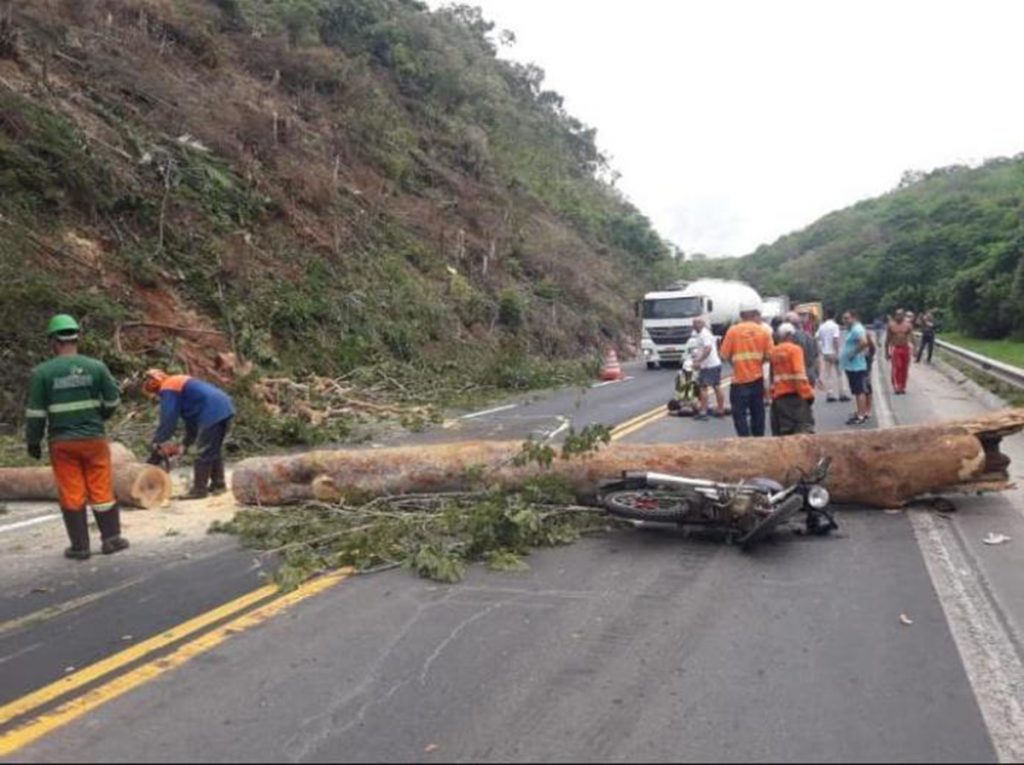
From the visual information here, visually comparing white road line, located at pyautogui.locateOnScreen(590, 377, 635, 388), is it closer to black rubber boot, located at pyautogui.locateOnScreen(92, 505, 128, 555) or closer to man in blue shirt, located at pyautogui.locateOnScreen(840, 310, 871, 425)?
man in blue shirt, located at pyautogui.locateOnScreen(840, 310, 871, 425)

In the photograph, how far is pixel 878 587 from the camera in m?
5.63

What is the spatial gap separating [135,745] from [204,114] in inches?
808

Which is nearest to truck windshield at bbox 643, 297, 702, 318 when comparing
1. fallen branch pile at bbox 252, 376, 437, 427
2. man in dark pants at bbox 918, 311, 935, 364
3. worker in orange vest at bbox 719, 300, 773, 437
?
man in dark pants at bbox 918, 311, 935, 364

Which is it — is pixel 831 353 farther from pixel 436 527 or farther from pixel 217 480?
pixel 436 527

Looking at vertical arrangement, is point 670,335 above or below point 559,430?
above

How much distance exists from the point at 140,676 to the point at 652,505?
3671 millimetres

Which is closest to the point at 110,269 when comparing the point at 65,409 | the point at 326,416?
the point at 326,416

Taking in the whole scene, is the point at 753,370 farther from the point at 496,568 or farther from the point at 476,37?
the point at 476,37

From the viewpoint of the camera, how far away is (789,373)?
966 centimetres

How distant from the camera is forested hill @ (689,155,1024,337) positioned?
41.1 m

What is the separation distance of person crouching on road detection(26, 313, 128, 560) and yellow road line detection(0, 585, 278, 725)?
1778 millimetres

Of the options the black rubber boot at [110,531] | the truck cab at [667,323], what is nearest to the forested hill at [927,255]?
the truck cab at [667,323]

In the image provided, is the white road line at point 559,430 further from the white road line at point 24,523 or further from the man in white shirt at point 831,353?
the white road line at point 24,523

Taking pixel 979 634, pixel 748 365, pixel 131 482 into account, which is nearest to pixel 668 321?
pixel 748 365
